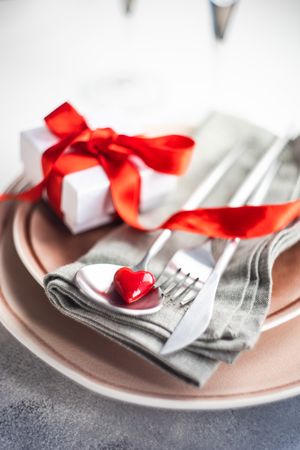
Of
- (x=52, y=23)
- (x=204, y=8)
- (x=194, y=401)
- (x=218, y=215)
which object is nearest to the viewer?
(x=194, y=401)

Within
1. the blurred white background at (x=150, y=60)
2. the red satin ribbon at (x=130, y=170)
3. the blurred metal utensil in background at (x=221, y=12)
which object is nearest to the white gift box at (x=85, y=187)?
the red satin ribbon at (x=130, y=170)

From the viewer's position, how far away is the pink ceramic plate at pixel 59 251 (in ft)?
1.62

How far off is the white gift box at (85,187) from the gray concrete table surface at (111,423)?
149 millimetres

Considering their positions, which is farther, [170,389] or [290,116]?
[290,116]

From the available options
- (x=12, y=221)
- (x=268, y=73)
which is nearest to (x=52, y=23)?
(x=268, y=73)

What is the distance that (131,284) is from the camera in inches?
17.6

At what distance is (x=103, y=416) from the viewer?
445 mm

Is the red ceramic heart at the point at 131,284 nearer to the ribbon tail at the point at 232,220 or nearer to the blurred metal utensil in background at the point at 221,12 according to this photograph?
the ribbon tail at the point at 232,220

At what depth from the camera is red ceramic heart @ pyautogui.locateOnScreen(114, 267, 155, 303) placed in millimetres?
446

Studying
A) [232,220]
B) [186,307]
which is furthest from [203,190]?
[186,307]

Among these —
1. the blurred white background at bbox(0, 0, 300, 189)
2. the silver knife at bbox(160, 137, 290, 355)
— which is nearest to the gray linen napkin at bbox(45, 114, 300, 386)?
the silver knife at bbox(160, 137, 290, 355)

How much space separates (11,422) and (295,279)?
0.25 metres

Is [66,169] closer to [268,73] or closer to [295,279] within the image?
[295,279]

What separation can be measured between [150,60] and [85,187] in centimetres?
45
